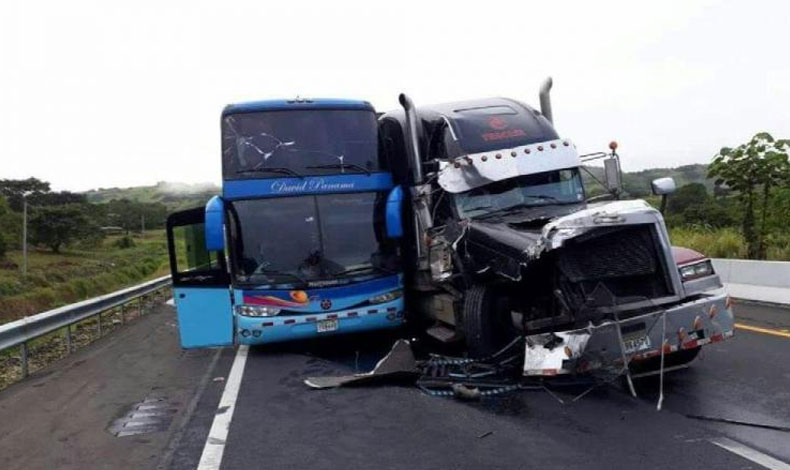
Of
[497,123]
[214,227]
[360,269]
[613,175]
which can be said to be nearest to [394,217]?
[360,269]

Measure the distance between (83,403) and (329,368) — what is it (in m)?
2.86

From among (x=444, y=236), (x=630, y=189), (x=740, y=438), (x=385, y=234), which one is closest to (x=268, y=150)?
(x=385, y=234)

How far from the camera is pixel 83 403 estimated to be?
7.91m

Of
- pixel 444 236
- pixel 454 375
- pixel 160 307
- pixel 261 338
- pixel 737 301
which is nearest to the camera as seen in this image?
pixel 454 375

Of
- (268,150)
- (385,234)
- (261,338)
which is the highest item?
(268,150)

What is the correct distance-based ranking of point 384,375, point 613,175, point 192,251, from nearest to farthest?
point 384,375 < point 613,175 < point 192,251

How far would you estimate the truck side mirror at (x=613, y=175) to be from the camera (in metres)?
9.16

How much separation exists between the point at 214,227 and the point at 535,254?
470 cm

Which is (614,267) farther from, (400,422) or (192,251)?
(192,251)

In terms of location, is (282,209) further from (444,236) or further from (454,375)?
(454,375)

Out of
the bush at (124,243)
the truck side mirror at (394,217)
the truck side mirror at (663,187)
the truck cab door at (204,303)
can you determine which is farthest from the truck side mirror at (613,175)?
the bush at (124,243)

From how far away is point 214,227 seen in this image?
9.58 m

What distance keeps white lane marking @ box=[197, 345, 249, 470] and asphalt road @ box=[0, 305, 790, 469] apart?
6 cm

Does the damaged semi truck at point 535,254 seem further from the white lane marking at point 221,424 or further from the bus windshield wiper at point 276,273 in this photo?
the white lane marking at point 221,424
